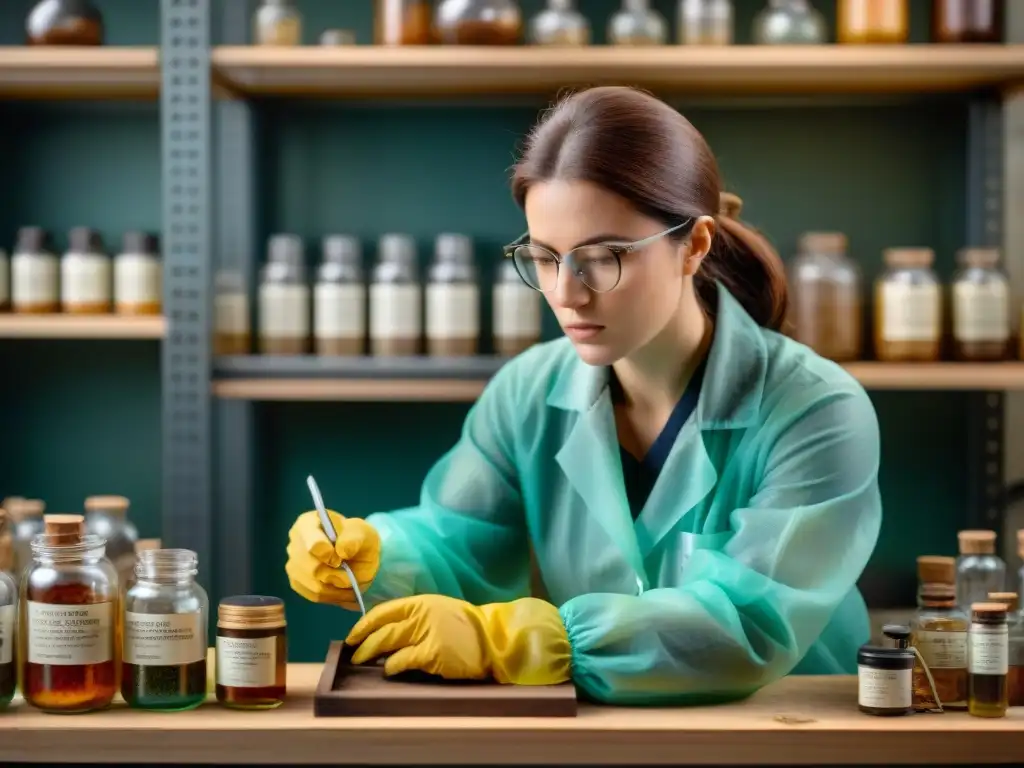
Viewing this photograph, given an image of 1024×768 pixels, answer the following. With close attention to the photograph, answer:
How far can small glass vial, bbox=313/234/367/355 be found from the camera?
2.07 metres

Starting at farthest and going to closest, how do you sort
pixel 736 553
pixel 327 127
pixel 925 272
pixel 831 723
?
1. pixel 327 127
2. pixel 925 272
3. pixel 736 553
4. pixel 831 723

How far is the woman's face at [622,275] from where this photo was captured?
45.3 inches

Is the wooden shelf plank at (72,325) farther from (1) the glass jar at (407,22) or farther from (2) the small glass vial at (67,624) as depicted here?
(2) the small glass vial at (67,624)

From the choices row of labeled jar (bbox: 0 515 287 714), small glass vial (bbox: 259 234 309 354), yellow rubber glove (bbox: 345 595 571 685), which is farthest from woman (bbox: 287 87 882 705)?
small glass vial (bbox: 259 234 309 354)

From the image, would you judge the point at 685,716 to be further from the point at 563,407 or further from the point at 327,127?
the point at 327,127

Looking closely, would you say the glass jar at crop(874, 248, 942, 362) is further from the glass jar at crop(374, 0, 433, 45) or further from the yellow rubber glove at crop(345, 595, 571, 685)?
the yellow rubber glove at crop(345, 595, 571, 685)

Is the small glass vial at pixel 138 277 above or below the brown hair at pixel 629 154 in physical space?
below

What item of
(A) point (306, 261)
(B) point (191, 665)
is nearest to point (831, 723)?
(B) point (191, 665)

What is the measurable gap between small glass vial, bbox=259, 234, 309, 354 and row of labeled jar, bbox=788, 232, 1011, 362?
801mm

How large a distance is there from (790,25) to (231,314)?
3.37ft

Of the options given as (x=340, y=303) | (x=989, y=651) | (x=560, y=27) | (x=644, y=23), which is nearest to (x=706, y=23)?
(x=644, y=23)

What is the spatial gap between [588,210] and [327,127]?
1295mm

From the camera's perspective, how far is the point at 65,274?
2.15 meters

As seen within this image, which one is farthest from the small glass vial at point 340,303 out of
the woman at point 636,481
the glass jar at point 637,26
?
the woman at point 636,481
